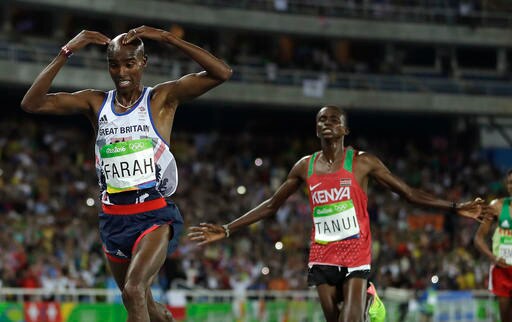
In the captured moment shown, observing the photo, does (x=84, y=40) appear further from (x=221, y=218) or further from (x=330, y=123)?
(x=221, y=218)

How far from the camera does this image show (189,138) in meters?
31.8

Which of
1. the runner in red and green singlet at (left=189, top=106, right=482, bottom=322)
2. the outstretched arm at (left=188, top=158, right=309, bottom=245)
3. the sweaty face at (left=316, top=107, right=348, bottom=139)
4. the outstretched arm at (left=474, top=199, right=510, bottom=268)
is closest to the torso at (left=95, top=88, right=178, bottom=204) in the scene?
the runner in red and green singlet at (left=189, top=106, right=482, bottom=322)

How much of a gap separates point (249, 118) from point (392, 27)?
257 inches

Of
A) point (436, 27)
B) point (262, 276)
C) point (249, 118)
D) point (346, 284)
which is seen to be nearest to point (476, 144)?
point (436, 27)

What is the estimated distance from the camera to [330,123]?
9250 millimetres

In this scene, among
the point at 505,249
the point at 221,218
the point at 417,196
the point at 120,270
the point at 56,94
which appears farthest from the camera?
the point at 221,218

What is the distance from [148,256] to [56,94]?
158 centimetres

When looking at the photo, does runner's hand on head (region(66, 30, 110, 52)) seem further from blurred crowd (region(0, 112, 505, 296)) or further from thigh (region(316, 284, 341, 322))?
blurred crowd (region(0, 112, 505, 296))

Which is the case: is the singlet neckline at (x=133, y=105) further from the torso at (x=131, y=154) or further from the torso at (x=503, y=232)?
the torso at (x=503, y=232)

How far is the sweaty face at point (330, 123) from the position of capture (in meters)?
9.23

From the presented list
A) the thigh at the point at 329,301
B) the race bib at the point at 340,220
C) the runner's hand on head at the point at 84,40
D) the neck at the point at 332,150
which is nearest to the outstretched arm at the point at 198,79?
the runner's hand on head at the point at 84,40

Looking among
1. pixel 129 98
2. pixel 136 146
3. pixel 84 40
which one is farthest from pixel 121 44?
pixel 136 146

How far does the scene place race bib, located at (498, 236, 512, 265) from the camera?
12172mm

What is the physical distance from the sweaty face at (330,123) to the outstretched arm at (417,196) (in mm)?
366
